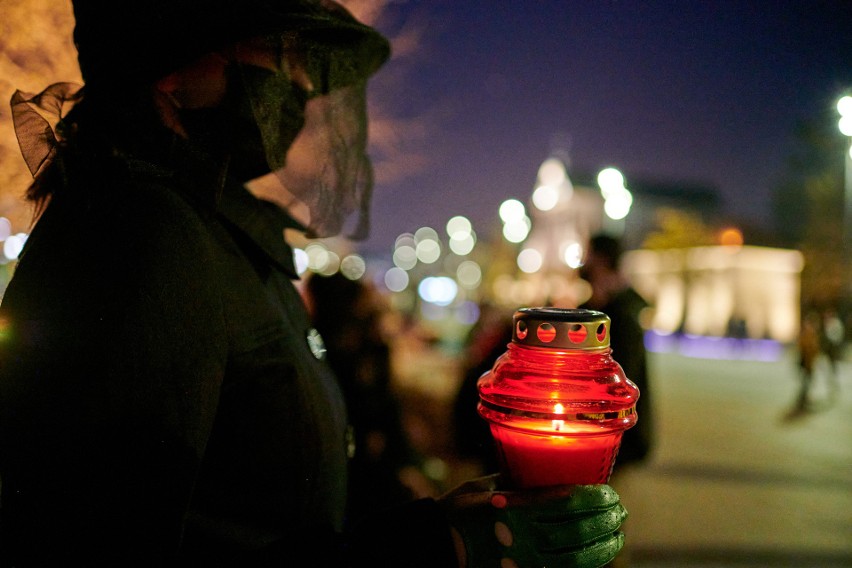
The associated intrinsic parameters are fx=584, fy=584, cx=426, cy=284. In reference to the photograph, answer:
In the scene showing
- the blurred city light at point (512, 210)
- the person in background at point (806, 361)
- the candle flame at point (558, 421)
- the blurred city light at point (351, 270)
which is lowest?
the person in background at point (806, 361)

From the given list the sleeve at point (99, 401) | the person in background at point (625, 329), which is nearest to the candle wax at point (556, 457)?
the sleeve at point (99, 401)

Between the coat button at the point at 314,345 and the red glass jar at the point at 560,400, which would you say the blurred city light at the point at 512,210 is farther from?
the red glass jar at the point at 560,400

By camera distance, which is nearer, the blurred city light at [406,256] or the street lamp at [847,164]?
the street lamp at [847,164]

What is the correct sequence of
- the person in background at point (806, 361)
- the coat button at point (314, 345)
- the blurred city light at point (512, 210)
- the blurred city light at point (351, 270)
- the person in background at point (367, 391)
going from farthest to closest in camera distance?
the blurred city light at point (512, 210) < the person in background at point (806, 361) < the blurred city light at point (351, 270) < the person in background at point (367, 391) < the coat button at point (314, 345)

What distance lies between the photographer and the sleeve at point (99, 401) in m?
0.95

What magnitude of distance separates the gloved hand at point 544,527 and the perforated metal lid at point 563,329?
255 millimetres

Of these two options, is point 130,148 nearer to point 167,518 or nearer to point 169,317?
point 169,317

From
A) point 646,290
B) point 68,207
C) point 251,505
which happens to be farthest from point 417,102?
point 646,290

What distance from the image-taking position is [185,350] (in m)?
1.06

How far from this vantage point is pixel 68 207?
1.13m

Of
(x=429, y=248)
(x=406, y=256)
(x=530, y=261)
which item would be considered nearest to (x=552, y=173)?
(x=530, y=261)

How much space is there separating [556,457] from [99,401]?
80 centimetres

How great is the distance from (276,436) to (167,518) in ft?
1.00

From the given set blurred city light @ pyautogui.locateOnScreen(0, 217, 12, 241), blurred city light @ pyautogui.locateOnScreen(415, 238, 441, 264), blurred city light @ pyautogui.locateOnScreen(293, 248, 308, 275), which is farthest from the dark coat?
blurred city light @ pyautogui.locateOnScreen(415, 238, 441, 264)
